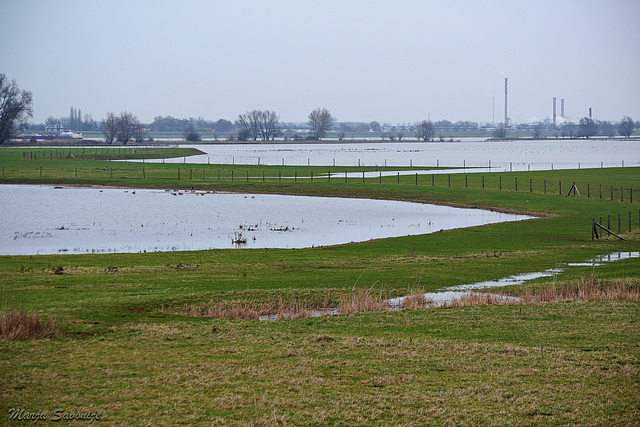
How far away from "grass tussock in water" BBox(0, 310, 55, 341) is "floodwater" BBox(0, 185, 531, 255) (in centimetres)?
1864

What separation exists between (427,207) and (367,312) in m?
37.7

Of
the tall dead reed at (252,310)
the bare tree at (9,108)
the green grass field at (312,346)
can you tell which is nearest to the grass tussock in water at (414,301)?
the green grass field at (312,346)

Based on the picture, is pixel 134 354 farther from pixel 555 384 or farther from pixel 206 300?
pixel 555 384

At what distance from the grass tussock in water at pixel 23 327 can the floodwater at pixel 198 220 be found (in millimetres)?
18642

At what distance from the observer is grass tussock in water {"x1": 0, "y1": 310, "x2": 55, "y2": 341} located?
15.3 m

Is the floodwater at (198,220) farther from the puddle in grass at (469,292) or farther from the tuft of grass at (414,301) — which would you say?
the tuft of grass at (414,301)

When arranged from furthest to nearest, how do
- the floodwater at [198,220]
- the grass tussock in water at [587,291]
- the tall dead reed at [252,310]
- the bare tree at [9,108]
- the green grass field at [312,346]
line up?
the bare tree at [9,108]
the floodwater at [198,220]
the grass tussock in water at [587,291]
the tall dead reed at [252,310]
the green grass field at [312,346]

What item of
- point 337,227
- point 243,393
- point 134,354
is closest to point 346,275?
point 134,354

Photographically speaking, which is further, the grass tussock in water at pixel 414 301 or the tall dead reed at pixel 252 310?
the grass tussock in water at pixel 414 301

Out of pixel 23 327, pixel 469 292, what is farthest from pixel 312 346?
pixel 469 292

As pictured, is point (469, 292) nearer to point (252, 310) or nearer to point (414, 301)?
point (414, 301)

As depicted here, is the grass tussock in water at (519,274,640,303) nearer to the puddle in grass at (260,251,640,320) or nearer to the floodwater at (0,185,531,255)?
the puddle in grass at (260,251,640,320)

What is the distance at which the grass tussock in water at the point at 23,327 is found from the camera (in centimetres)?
1532

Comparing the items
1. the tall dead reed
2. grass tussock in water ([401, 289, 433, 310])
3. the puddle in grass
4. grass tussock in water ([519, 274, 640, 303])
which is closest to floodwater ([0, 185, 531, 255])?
the puddle in grass
